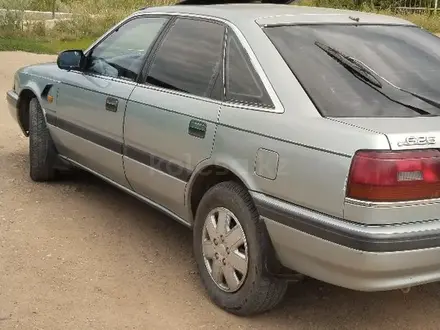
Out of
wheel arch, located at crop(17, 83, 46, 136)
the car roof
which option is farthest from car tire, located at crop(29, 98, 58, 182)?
the car roof

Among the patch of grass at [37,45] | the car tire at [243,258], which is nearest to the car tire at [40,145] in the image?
the car tire at [243,258]

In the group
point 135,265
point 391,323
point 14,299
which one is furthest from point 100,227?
point 391,323

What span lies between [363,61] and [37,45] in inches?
591

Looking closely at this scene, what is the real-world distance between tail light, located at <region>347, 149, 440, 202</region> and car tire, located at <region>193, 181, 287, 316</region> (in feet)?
2.13

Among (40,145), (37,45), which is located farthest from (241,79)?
(37,45)

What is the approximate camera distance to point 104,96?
455 centimetres

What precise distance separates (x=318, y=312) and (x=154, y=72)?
1782 mm

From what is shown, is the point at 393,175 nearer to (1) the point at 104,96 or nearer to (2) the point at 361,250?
(2) the point at 361,250

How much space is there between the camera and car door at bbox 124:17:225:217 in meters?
3.71

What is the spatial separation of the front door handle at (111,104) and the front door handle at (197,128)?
86 cm

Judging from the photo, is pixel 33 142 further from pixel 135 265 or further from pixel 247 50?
pixel 247 50

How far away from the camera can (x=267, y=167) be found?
3193 mm

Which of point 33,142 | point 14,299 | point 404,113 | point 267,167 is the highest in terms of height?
point 404,113

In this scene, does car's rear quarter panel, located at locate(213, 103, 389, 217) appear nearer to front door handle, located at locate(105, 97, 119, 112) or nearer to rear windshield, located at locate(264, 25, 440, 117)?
rear windshield, located at locate(264, 25, 440, 117)
